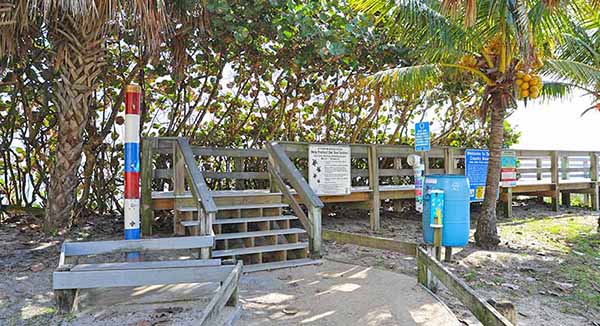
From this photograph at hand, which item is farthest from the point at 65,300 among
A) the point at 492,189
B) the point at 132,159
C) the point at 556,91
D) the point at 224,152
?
the point at 556,91

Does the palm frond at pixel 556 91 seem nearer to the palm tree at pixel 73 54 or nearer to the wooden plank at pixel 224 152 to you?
the wooden plank at pixel 224 152

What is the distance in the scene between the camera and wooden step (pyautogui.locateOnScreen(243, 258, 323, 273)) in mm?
4997

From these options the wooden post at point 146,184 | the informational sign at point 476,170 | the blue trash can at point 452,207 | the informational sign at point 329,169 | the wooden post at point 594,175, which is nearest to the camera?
the wooden post at point 146,184

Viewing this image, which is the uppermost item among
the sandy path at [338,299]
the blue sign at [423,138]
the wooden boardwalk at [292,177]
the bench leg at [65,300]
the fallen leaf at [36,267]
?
the blue sign at [423,138]

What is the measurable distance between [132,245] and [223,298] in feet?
5.28

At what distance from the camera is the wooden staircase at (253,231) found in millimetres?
5168

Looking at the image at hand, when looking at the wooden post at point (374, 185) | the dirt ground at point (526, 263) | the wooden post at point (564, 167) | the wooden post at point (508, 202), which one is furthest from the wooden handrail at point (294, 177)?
the wooden post at point (564, 167)

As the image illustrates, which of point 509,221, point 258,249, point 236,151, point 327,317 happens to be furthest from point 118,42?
point 509,221

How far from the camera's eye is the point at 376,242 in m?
5.02

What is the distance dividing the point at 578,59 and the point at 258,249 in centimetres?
706

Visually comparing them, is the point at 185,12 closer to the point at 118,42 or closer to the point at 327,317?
the point at 118,42

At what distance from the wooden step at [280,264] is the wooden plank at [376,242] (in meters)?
0.44

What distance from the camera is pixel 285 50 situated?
769cm

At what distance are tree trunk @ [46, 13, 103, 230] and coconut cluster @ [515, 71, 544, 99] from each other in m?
6.15
